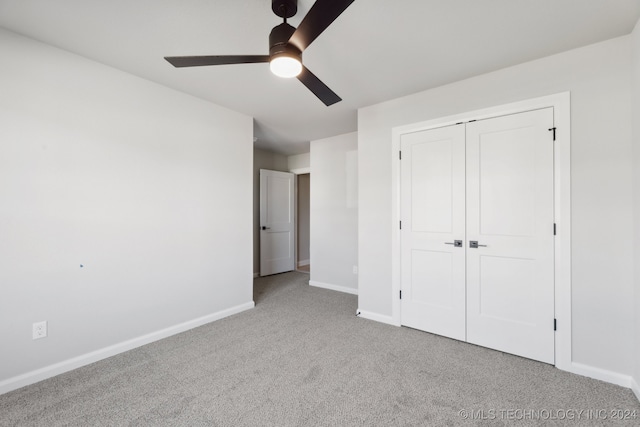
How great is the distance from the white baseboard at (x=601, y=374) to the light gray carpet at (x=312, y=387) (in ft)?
0.16

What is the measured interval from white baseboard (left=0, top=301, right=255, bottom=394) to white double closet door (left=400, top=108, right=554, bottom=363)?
220cm

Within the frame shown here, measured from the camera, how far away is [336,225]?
4387mm

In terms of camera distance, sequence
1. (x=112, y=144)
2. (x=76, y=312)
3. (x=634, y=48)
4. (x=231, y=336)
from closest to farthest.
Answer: (x=634, y=48) → (x=76, y=312) → (x=112, y=144) → (x=231, y=336)

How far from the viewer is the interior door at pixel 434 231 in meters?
2.55

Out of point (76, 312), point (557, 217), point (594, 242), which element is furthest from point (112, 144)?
point (594, 242)

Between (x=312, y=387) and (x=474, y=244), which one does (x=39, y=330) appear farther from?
(x=474, y=244)

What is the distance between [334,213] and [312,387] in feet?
9.24

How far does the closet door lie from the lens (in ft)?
7.09

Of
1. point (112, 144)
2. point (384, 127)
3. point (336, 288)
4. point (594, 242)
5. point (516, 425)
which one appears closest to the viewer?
point (516, 425)

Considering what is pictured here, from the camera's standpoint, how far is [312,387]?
188 centimetres

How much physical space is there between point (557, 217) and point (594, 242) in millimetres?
271

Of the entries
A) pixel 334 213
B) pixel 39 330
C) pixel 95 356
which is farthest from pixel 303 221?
pixel 39 330

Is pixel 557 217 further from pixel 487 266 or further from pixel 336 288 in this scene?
pixel 336 288

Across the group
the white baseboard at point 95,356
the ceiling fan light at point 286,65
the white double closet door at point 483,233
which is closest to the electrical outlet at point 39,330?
the white baseboard at point 95,356
